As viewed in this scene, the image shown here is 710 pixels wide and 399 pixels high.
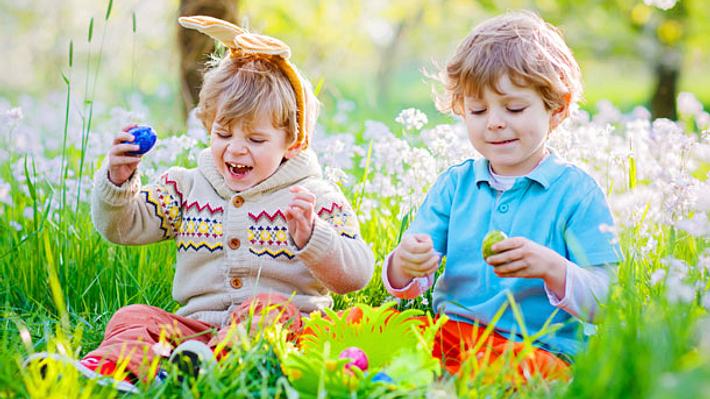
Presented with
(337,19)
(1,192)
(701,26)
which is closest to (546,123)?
(1,192)

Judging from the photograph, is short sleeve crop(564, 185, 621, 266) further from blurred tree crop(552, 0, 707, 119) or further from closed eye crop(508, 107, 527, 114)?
blurred tree crop(552, 0, 707, 119)

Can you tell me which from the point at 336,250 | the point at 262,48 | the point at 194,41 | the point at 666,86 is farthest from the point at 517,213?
the point at 666,86

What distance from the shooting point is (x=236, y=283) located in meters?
3.03

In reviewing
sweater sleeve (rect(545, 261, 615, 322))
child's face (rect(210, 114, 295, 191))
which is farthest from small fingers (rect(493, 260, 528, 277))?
child's face (rect(210, 114, 295, 191))

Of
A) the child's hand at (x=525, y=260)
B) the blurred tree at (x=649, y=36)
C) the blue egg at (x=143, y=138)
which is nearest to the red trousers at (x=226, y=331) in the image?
the child's hand at (x=525, y=260)

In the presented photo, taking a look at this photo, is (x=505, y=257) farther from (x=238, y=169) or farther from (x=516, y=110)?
(x=238, y=169)

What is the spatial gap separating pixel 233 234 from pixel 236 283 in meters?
0.17

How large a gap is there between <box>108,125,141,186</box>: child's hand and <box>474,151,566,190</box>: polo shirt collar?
3.76 ft

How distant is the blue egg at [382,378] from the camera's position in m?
2.33

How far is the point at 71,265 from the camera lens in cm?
347

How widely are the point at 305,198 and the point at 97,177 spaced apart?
802mm

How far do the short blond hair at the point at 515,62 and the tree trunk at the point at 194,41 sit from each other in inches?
139

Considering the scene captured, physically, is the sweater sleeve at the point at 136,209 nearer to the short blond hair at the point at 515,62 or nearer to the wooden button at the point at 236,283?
the wooden button at the point at 236,283

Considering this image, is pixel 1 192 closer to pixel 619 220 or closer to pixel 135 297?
pixel 135 297
